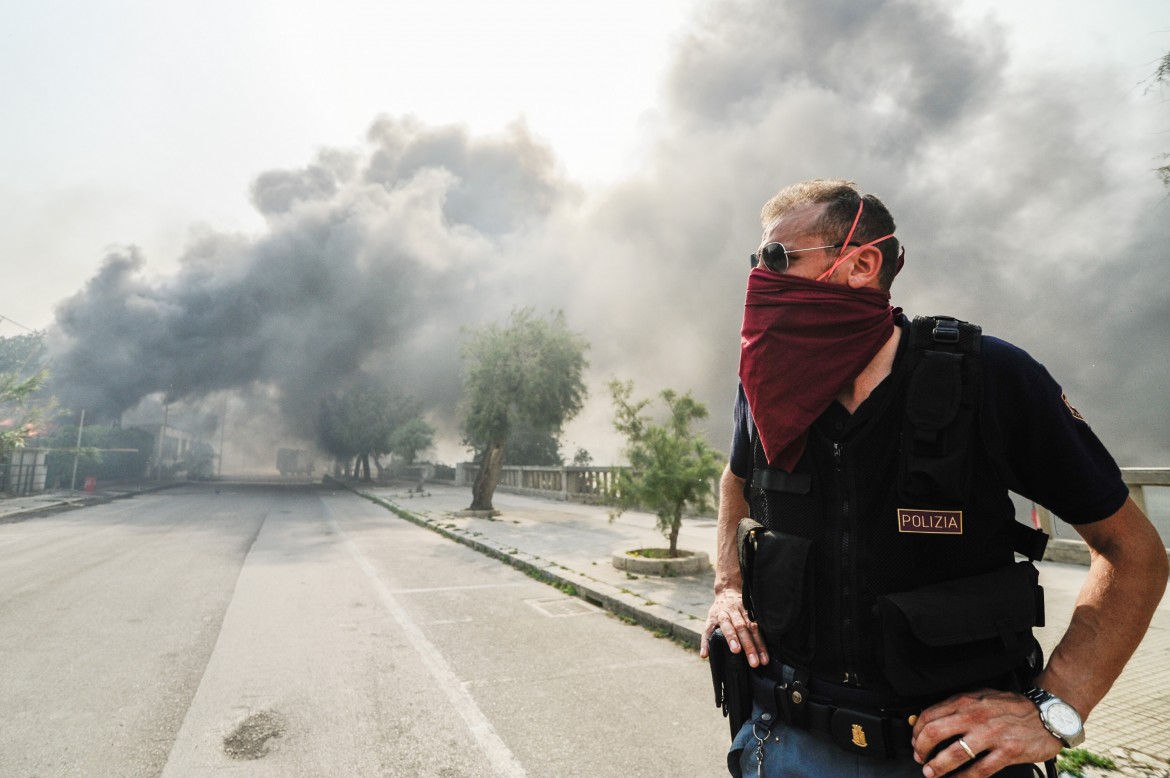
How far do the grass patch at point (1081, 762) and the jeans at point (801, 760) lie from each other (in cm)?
235

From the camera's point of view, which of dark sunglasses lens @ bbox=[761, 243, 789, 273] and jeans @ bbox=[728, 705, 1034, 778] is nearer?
jeans @ bbox=[728, 705, 1034, 778]

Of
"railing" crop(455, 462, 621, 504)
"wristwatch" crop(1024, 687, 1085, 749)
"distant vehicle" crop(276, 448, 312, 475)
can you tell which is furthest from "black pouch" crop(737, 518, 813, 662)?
"distant vehicle" crop(276, 448, 312, 475)

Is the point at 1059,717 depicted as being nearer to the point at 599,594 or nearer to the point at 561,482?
the point at 599,594

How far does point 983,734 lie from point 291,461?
119 metres

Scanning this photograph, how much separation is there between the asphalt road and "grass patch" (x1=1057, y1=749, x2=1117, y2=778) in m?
1.57

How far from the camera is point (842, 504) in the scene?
1.33 meters

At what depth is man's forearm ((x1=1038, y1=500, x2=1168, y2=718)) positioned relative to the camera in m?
1.19

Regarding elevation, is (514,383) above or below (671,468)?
above

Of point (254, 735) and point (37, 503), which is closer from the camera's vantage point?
point (254, 735)

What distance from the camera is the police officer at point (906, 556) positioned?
3.87 ft

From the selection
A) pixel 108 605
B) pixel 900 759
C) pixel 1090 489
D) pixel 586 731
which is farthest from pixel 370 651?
pixel 1090 489

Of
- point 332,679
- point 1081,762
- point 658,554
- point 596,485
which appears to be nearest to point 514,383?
point 596,485

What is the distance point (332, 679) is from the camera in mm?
4398

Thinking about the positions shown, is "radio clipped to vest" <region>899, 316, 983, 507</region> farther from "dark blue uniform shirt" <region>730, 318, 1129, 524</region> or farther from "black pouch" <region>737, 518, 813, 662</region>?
"black pouch" <region>737, 518, 813, 662</region>
